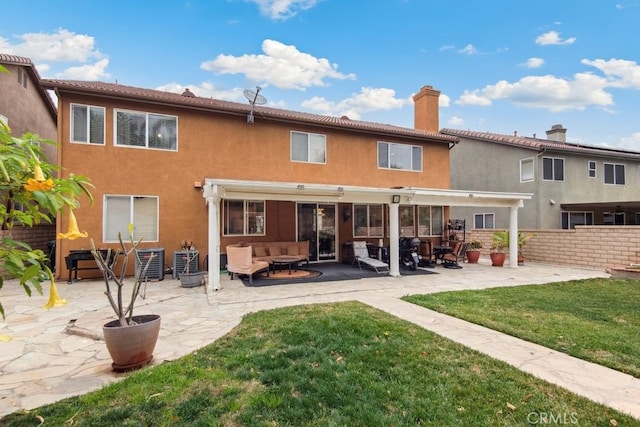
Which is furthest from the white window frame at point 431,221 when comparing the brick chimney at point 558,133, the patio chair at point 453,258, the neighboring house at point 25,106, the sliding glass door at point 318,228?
the neighboring house at point 25,106

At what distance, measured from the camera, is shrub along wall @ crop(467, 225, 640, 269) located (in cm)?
1053

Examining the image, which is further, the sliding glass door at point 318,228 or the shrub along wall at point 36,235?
the sliding glass door at point 318,228

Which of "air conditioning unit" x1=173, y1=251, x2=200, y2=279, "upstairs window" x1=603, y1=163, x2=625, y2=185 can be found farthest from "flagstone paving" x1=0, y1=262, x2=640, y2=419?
"upstairs window" x1=603, y1=163, x2=625, y2=185

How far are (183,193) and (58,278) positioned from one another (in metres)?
4.00

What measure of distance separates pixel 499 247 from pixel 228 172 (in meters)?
10.9

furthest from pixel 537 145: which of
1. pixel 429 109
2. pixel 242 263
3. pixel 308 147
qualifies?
pixel 242 263

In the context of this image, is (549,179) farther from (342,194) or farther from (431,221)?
(342,194)

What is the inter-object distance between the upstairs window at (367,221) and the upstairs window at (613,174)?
1345cm

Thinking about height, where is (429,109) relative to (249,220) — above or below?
above

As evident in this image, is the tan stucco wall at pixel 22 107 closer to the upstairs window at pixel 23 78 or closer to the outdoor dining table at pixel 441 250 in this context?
the upstairs window at pixel 23 78

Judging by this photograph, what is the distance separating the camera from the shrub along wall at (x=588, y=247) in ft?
34.6

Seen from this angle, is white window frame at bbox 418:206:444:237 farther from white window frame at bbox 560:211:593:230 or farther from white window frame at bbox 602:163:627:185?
white window frame at bbox 602:163:627:185

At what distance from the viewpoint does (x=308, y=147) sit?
39.3 ft

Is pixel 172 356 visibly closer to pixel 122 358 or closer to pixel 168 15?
pixel 122 358
